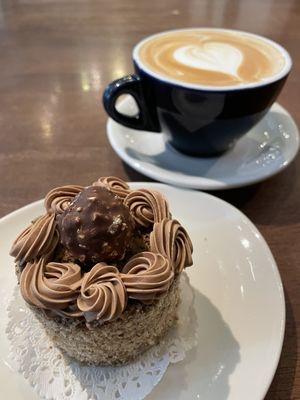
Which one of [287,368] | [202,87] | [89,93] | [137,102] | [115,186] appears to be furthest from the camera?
[89,93]

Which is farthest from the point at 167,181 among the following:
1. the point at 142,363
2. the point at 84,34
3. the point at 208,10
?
the point at 208,10

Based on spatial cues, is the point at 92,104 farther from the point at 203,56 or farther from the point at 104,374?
the point at 104,374

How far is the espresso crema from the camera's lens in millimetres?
1113

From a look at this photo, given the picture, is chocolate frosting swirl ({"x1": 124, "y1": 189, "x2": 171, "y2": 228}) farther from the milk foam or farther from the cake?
the milk foam

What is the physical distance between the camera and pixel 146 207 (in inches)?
31.6

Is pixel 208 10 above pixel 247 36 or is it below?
below

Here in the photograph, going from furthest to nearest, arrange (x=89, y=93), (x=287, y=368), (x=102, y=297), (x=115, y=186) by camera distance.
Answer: (x=89, y=93) → (x=115, y=186) → (x=287, y=368) → (x=102, y=297)

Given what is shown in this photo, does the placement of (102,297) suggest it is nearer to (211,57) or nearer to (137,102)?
(137,102)

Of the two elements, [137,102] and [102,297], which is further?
[137,102]

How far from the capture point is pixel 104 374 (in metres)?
0.77

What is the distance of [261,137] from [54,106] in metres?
0.74

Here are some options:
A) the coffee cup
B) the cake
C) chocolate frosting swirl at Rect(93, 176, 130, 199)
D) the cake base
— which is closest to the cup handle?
the coffee cup

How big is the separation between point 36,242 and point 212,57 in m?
0.79

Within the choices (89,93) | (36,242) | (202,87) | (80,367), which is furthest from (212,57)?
(80,367)
